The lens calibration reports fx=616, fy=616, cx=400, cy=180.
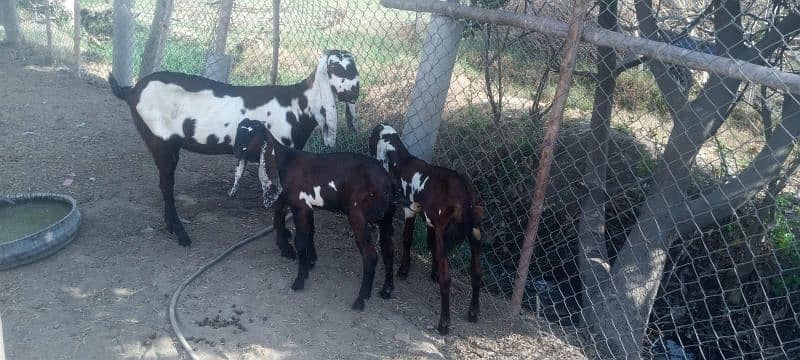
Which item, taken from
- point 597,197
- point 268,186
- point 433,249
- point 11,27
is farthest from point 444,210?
point 11,27

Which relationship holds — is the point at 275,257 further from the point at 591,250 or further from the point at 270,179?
the point at 591,250

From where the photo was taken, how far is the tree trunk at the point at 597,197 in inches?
168

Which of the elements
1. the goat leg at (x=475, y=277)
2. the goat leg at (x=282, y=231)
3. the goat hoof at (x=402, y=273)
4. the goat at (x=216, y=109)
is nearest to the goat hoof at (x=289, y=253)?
the goat leg at (x=282, y=231)

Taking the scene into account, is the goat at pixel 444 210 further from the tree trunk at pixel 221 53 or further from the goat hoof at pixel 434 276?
the tree trunk at pixel 221 53

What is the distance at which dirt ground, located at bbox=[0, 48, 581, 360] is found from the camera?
3545mm

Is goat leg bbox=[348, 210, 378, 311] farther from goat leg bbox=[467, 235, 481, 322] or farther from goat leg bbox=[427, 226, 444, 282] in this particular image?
goat leg bbox=[467, 235, 481, 322]

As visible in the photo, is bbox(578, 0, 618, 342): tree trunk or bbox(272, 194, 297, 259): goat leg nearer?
bbox(578, 0, 618, 342): tree trunk

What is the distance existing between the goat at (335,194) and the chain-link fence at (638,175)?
31.2 inches

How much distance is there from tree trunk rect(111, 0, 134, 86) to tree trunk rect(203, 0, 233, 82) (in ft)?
9.29

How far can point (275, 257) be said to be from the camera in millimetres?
4555

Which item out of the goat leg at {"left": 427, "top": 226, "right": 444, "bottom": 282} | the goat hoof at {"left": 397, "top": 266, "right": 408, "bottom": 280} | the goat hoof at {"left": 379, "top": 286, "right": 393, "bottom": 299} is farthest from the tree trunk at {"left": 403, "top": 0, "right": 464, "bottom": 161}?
the goat hoof at {"left": 379, "top": 286, "right": 393, "bottom": 299}

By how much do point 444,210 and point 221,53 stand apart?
333 centimetres

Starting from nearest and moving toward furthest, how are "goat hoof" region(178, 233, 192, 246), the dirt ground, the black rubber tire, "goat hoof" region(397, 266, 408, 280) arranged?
1. the dirt ground
2. the black rubber tire
3. "goat hoof" region(397, 266, 408, 280)
4. "goat hoof" region(178, 233, 192, 246)

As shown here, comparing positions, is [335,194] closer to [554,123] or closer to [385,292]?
[385,292]
